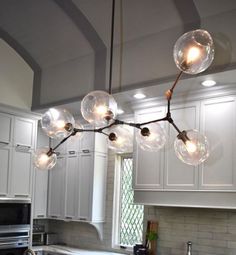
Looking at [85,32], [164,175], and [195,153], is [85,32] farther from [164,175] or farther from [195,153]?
[195,153]

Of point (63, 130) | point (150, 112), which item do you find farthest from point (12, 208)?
point (63, 130)

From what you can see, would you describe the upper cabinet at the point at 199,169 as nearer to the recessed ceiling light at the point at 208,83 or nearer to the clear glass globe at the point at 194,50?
the recessed ceiling light at the point at 208,83

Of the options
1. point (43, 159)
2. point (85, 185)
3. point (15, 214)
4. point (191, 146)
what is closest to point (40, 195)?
point (15, 214)

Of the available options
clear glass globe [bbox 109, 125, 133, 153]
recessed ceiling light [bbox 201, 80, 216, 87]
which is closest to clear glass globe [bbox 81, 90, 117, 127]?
clear glass globe [bbox 109, 125, 133, 153]

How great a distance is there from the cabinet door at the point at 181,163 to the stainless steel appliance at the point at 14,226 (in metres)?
2.18

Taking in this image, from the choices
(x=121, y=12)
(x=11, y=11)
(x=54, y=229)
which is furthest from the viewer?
(x=54, y=229)

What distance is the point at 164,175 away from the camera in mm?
4840

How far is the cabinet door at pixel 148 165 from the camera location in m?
4.92

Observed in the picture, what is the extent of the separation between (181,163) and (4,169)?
2459 millimetres

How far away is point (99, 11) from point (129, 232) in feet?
9.85

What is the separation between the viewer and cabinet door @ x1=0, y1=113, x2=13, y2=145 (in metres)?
5.71

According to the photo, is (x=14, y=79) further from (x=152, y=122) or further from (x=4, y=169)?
(x=152, y=122)

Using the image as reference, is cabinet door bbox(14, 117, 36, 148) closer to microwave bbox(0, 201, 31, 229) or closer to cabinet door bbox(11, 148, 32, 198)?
cabinet door bbox(11, 148, 32, 198)

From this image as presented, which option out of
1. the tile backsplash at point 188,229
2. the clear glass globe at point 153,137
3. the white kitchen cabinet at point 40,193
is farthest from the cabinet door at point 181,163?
the white kitchen cabinet at point 40,193
